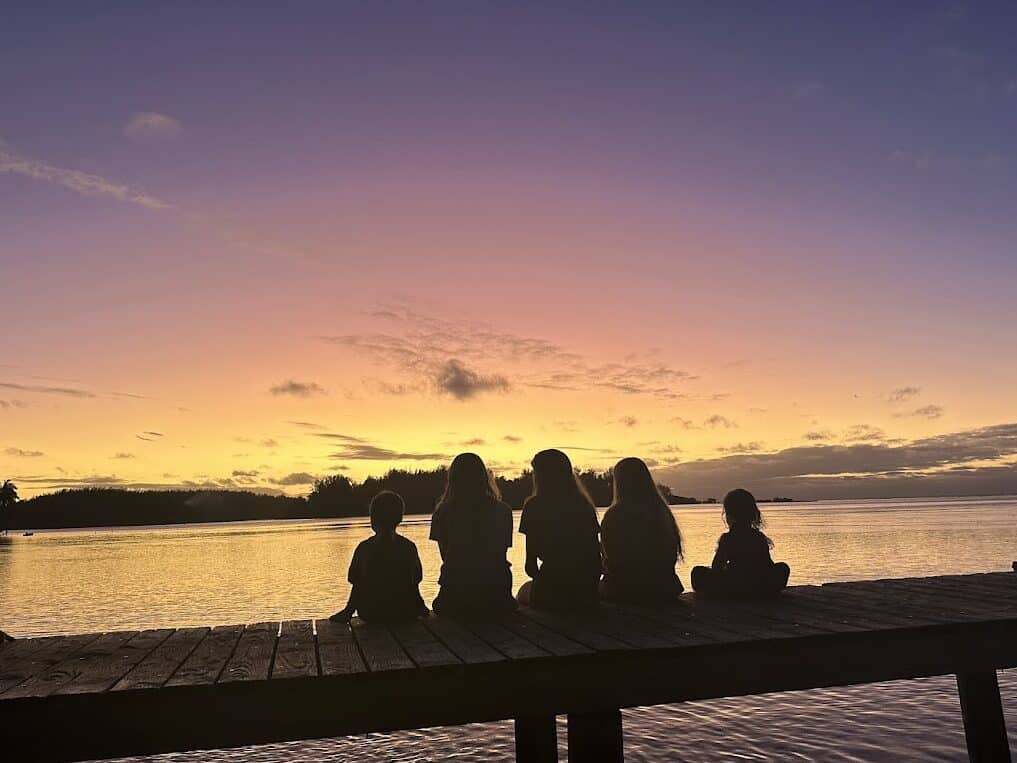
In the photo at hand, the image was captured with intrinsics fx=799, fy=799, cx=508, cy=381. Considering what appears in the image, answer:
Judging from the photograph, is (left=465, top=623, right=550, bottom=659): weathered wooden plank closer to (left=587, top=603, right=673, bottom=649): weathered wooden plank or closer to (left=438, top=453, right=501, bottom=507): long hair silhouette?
(left=587, top=603, right=673, bottom=649): weathered wooden plank

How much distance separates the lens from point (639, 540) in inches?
331

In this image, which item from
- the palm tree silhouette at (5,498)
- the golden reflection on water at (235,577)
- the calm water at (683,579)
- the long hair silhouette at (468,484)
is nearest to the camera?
the long hair silhouette at (468,484)

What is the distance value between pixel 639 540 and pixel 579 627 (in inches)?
63.5

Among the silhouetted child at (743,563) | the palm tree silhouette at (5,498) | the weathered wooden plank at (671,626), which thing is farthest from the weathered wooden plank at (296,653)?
the palm tree silhouette at (5,498)

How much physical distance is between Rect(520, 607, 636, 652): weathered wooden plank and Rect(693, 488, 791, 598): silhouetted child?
193 cm

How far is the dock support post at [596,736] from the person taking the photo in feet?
20.9

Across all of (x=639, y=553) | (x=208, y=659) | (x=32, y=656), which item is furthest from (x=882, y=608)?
(x=32, y=656)

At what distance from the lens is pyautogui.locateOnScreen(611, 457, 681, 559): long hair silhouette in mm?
8461

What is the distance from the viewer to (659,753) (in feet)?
35.9

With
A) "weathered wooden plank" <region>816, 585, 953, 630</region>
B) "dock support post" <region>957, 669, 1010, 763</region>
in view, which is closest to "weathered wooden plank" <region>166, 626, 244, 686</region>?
"weathered wooden plank" <region>816, 585, 953, 630</region>

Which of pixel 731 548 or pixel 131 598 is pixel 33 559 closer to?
pixel 131 598

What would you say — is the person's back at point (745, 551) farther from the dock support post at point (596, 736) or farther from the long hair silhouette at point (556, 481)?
the dock support post at point (596, 736)

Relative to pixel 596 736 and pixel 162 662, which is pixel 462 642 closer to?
pixel 596 736

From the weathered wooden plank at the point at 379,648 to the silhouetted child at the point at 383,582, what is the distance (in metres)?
0.16
